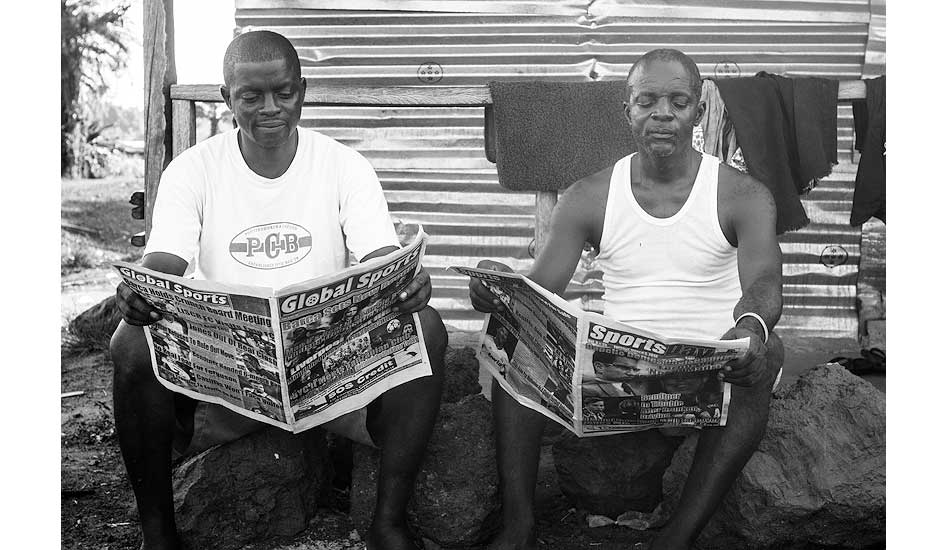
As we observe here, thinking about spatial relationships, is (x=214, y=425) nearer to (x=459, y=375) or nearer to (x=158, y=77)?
(x=459, y=375)

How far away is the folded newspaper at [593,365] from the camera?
2.34m

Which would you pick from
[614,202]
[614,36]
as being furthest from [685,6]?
[614,202]

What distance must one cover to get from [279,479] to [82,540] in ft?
2.15

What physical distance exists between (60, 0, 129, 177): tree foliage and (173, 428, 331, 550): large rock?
30.1 feet

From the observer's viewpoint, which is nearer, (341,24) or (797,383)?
(797,383)

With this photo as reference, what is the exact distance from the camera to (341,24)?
212 inches

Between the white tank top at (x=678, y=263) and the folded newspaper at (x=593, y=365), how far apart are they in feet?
1.04

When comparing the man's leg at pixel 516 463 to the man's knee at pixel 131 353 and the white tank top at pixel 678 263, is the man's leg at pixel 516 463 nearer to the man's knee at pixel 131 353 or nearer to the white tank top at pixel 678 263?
the white tank top at pixel 678 263

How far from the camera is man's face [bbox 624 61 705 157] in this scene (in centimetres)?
283

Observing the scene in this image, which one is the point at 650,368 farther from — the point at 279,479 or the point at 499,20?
the point at 499,20

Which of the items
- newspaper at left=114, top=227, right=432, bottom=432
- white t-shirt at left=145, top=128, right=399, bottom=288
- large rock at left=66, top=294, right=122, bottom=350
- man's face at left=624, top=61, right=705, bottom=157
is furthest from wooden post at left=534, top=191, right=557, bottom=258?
large rock at left=66, top=294, right=122, bottom=350

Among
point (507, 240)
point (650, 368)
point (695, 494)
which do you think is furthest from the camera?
point (507, 240)

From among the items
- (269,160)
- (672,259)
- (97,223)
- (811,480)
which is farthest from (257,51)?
(97,223)

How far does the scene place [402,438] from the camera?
268cm
